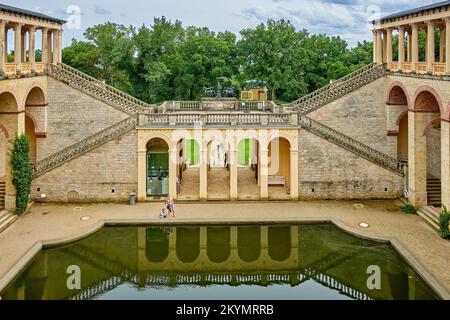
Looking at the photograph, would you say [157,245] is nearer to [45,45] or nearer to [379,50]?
[45,45]

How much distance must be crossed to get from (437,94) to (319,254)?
36.3 ft

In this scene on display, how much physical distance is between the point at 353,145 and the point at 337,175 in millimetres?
2707

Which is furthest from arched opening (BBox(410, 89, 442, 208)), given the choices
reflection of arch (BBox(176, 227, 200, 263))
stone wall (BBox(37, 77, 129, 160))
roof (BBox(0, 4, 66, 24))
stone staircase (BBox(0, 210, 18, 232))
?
roof (BBox(0, 4, 66, 24))

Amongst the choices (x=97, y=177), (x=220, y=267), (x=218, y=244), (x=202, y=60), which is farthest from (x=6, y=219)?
(x=202, y=60)

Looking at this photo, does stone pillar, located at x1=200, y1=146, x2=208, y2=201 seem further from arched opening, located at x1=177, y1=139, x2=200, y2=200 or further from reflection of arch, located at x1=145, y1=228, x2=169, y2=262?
reflection of arch, located at x1=145, y1=228, x2=169, y2=262

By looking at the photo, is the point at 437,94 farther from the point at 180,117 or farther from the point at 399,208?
the point at 180,117

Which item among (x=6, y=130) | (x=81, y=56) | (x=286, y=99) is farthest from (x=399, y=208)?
(x=81, y=56)

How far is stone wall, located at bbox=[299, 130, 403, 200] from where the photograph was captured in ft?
106

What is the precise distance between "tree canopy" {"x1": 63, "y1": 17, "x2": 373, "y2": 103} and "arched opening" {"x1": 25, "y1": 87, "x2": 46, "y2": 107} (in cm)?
2093

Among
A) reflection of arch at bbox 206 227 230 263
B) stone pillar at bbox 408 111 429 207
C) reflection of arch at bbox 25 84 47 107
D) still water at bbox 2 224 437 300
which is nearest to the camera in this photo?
still water at bbox 2 224 437 300

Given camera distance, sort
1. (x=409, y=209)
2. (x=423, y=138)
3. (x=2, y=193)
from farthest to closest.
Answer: (x=2, y=193)
(x=423, y=138)
(x=409, y=209)

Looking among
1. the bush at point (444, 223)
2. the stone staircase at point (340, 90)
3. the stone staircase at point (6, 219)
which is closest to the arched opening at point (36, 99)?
the stone staircase at point (6, 219)

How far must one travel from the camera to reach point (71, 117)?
116 feet

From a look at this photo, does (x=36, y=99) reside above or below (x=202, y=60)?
below
